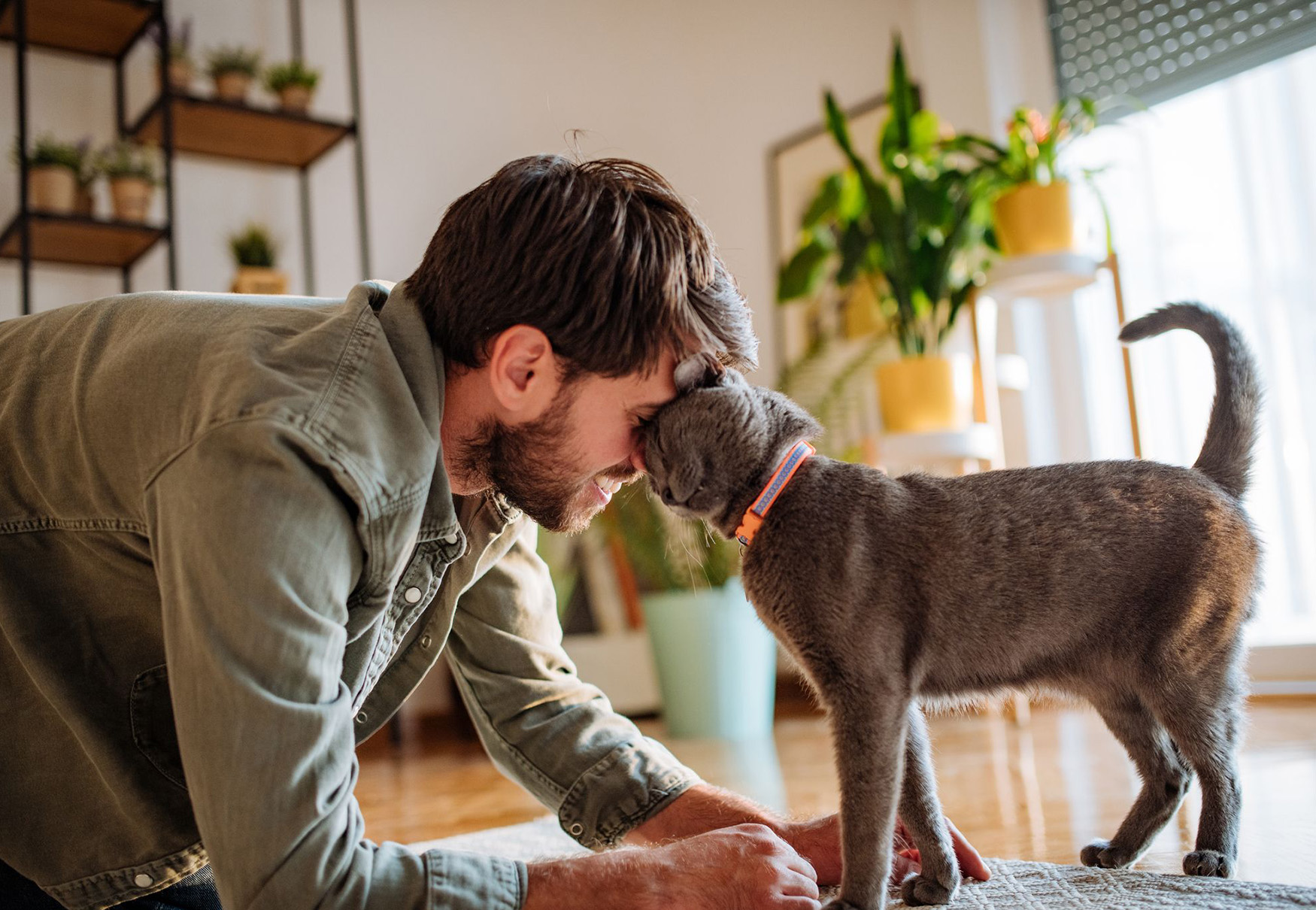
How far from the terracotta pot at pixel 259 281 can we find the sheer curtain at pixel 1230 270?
2444 millimetres

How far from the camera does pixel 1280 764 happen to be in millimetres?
1889

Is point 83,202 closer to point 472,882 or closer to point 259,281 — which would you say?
point 259,281

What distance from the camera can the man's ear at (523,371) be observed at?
105 cm

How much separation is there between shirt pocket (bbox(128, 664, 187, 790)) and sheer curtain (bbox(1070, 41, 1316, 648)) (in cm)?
250

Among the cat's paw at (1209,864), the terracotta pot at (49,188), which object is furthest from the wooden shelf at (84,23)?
the cat's paw at (1209,864)

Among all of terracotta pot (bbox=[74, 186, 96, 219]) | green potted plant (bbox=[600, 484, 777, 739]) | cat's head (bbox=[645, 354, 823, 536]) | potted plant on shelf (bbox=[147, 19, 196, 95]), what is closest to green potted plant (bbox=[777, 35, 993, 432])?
green potted plant (bbox=[600, 484, 777, 739])

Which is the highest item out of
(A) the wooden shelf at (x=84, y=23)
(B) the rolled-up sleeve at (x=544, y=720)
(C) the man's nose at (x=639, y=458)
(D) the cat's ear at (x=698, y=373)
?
(A) the wooden shelf at (x=84, y=23)

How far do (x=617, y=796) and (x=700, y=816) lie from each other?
0.34ft

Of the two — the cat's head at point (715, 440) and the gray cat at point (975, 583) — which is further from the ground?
the cat's head at point (715, 440)

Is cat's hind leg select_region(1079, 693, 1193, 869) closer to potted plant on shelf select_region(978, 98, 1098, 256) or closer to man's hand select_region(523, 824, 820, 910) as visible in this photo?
man's hand select_region(523, 824, 820, 910)

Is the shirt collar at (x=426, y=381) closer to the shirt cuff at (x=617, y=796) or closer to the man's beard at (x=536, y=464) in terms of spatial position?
the man's beard at (x=536, y=464)

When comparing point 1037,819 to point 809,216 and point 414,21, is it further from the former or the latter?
point 414,21

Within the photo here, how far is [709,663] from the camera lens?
119 inches

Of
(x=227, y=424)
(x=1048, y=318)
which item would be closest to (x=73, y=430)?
(x=227, y=424)
